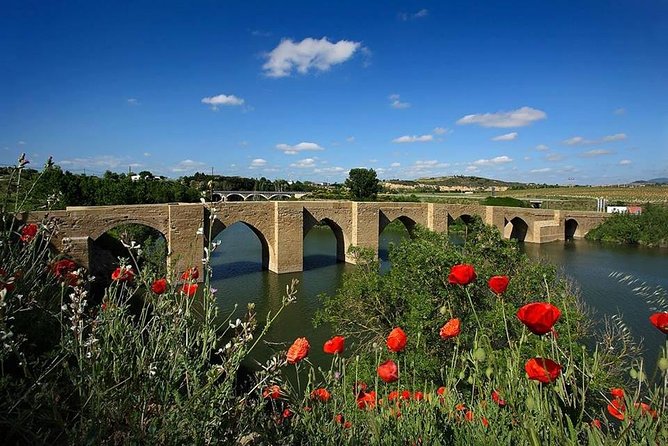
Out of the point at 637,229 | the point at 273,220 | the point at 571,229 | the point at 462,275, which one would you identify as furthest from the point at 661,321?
the point at 571,229

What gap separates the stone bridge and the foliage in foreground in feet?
23.3

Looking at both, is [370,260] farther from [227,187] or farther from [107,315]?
[227,187]

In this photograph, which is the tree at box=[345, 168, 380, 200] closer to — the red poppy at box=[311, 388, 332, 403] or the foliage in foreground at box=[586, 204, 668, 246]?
the foliage in foreground at box=[586, 204, 668, 246]

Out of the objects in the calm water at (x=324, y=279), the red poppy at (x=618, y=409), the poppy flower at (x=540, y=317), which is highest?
the poppy flower at (x=540, y=317)

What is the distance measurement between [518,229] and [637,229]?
681 cm

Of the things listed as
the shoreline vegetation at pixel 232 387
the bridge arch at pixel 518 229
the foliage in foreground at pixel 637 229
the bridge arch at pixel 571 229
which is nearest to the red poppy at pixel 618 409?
the shoreline vegetation at pixel 232 387

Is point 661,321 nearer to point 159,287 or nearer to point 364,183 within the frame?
point 159,287

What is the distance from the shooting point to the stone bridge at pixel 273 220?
12.1 m

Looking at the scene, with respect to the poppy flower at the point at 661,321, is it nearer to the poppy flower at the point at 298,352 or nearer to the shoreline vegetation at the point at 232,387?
the shoreline vegetation at the point at 232,387

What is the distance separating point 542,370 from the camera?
120 cm

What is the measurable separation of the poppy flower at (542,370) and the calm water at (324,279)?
4.08 metres

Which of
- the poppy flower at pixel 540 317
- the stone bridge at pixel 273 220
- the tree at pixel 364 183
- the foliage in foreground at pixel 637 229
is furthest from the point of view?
the tree at pixel 364 183

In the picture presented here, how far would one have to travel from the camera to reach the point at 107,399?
1571 mm

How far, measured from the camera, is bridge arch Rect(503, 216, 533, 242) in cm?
2792
